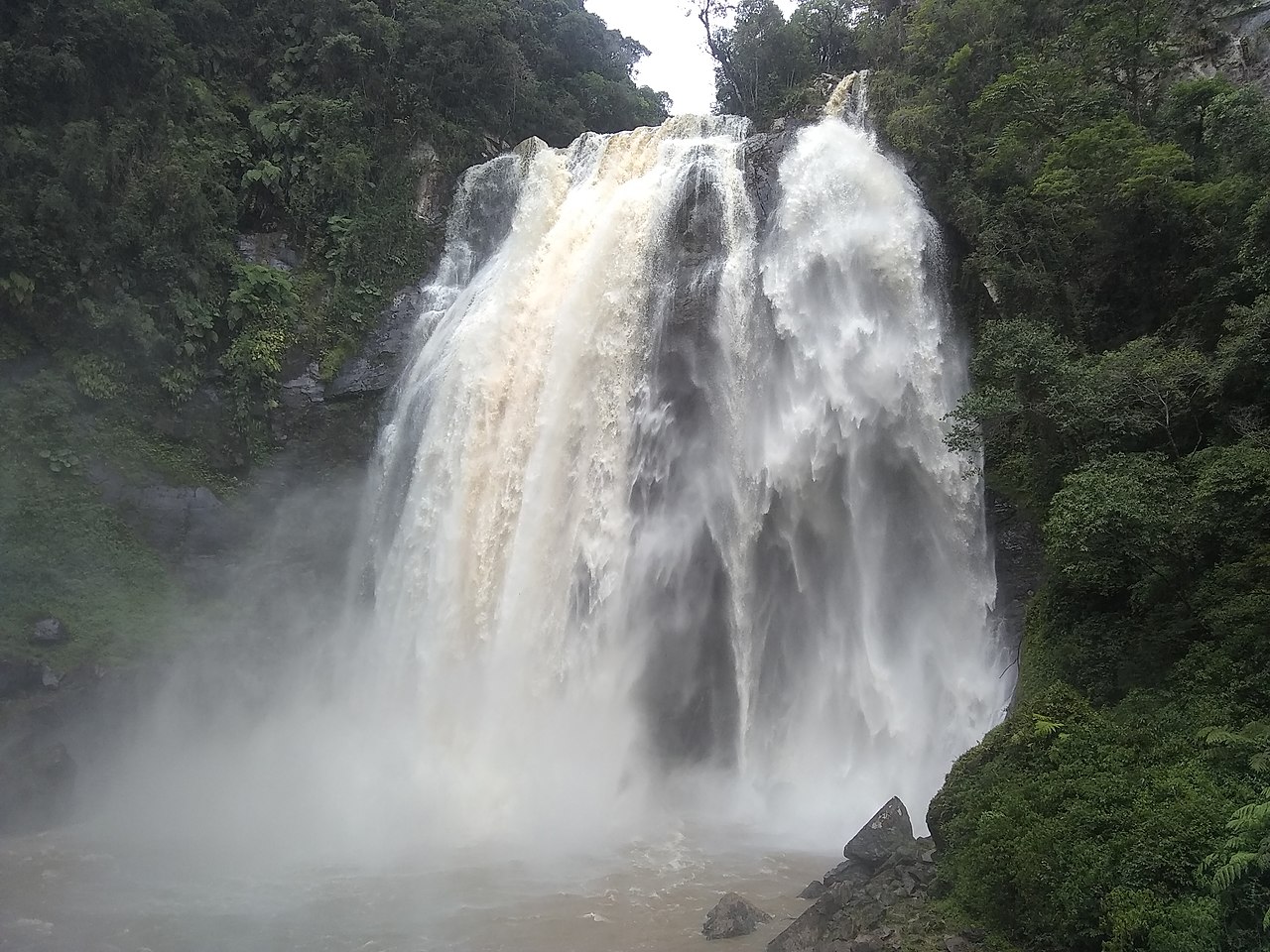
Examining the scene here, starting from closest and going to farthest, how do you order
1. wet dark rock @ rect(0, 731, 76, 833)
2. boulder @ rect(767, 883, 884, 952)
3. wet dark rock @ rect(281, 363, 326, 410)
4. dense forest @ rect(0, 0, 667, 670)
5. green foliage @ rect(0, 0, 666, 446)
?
boulder @ rect(767, 883, 884, 952) → wet dark rock @ rect(0, 731, 76, 833) → dense forest @ rect(0, 0, 667, 670) → green foliage @ rect(0, 0, 666, 446) → wet dark rock @ rect(281, 363, 326, 410)

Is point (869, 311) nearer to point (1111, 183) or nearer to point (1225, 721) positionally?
point (1111, 183)

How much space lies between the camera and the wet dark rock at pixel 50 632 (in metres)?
16.2

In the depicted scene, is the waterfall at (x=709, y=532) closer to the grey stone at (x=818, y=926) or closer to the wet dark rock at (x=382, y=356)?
the wet dark rock at (x=382, y=356)

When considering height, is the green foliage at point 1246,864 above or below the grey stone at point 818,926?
above

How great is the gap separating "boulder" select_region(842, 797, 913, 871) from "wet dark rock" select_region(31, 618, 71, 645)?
48.8 ft

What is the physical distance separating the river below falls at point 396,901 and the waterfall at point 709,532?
2.16m

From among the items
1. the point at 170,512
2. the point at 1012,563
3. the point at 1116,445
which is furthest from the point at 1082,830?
the point at 170,512

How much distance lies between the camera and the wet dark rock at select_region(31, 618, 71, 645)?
16156 mm

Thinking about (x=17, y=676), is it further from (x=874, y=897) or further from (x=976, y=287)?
(x=976, y=287)

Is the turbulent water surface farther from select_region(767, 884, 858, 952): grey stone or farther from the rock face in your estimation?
select_region(767, 884, 858, 952): grey stone

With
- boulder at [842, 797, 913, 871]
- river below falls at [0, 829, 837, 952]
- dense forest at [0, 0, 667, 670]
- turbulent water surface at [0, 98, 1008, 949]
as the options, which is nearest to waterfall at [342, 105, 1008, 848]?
turbulent water surface at [0, 98, 1008, 949]

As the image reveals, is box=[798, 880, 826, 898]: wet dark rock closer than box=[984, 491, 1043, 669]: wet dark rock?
Yes

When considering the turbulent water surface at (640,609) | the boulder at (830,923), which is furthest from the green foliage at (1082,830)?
the turbulent water surface at (640,609)

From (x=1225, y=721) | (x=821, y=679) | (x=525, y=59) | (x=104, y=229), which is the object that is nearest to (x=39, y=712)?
(x=104, y=229)
